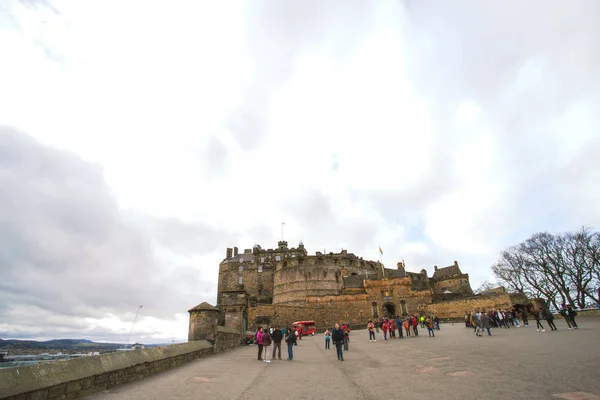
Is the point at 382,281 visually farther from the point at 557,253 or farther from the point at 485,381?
the point at 485,381

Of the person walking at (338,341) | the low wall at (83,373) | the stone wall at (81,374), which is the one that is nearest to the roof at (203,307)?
the low wall at (83,373)

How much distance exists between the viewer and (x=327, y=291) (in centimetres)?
4984

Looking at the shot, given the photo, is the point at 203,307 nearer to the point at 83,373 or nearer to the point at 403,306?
the point at 83,373

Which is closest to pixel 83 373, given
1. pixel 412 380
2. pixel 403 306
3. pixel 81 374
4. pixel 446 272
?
pixel 81 374

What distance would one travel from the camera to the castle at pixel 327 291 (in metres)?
32.6

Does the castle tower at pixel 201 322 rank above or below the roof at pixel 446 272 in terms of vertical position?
below

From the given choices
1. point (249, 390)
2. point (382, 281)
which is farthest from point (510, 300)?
point (249, 390)

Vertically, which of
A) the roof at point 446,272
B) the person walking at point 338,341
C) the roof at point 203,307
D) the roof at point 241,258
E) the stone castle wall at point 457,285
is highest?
the roof at point 241,258

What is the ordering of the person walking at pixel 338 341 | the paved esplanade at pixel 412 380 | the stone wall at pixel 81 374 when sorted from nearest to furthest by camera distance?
1. the stone wall at pixel 81 374
2. the paved esplanade at pixel 412 380
3. the person walking at pixel 338 341

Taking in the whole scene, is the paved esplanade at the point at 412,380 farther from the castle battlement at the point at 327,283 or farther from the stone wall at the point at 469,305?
the stone wall at the point at 469,305

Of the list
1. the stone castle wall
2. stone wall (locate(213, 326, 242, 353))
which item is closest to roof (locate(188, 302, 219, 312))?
stone wall (locate(213, 326, 242, 353))

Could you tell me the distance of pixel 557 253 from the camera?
32.7m

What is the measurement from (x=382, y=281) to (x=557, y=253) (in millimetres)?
19247

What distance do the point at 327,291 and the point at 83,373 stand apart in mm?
46870
